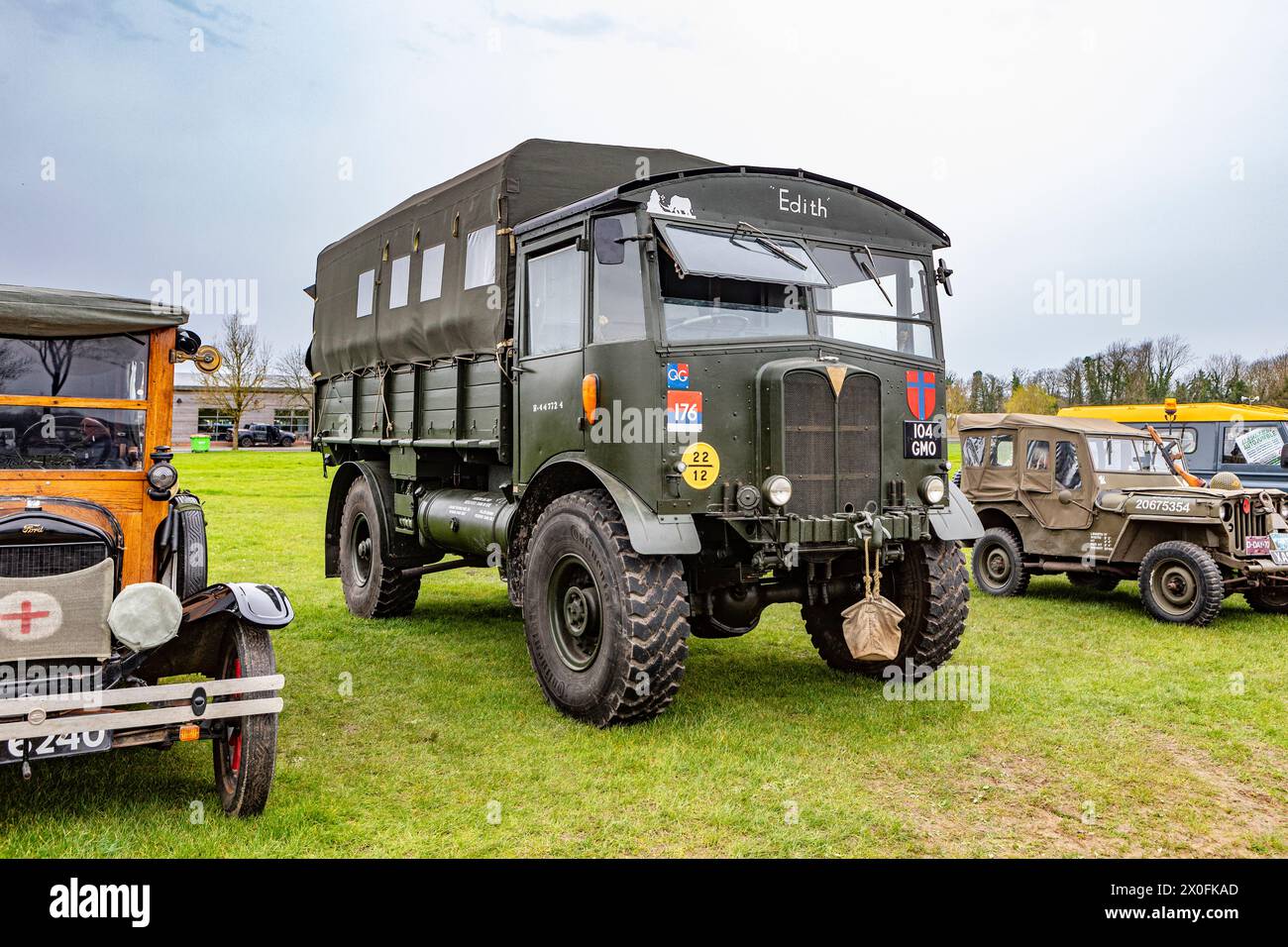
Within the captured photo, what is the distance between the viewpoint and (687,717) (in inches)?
Result: 254

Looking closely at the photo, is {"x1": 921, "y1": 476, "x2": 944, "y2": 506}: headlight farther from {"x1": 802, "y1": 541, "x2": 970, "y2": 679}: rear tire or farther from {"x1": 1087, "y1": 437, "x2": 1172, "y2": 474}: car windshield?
{"x1": 1087, "y1": 437, "x2": 1172, "y2": 474}: car windshield

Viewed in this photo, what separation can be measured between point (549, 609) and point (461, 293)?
2946mm

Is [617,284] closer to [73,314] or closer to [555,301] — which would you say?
[555,301]

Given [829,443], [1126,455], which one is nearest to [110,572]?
[829,443]

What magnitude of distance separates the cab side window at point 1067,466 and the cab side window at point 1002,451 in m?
0.57

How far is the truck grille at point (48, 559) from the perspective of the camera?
4.73 m

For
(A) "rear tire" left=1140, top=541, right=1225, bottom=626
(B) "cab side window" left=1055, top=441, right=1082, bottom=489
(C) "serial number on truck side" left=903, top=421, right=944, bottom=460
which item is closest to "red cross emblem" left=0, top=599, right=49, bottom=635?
(C) "serial number on truck side" left=903, top=421, right=944, bottom=460

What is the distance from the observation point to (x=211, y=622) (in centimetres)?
497

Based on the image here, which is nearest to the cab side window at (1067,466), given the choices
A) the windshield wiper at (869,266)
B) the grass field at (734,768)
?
the grass field at (734,768)

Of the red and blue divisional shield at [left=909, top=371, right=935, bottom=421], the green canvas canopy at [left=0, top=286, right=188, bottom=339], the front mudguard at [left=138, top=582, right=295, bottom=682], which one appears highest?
the green canvas canopy at [left=0, top=286, right=188, bottom=339]

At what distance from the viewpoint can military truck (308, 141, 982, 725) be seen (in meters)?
6.09

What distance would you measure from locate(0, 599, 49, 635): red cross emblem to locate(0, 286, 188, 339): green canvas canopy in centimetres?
150

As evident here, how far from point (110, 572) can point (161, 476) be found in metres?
0.67

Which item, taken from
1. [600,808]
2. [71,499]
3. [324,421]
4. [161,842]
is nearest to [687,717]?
[600,808]
